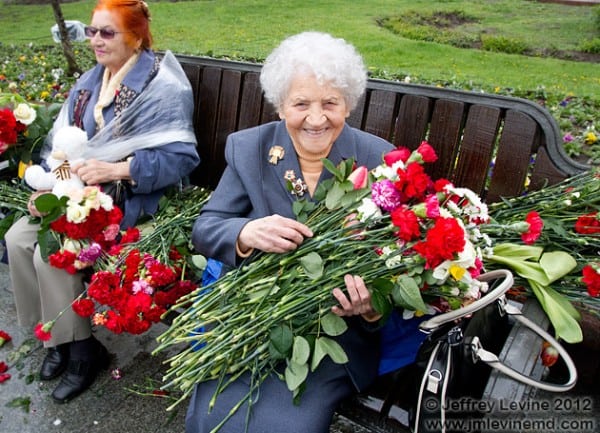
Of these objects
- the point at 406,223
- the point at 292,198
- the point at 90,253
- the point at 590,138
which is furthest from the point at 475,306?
the point at 590,138

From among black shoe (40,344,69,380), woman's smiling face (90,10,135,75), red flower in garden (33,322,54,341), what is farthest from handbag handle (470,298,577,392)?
woman's smiling face (90,10,135,75)

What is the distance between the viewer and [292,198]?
2.17 m

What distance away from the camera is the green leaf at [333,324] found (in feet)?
5.78

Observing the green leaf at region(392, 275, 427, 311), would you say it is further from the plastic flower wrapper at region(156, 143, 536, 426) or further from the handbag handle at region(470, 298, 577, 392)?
the handbag handle at region(470, 298, 577, 392)

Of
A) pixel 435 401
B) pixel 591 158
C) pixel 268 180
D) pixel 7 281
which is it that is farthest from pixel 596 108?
pixel 7 281

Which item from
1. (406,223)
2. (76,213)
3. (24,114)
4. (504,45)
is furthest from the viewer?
(504,45)

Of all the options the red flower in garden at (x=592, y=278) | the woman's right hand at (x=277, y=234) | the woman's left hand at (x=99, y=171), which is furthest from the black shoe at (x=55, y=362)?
the red flower in garden at (x=592, y=278)

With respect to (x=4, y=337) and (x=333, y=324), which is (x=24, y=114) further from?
(x=333, y=324)

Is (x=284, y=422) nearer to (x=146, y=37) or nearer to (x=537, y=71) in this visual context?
(x=146, y=37)

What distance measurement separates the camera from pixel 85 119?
9.55ft

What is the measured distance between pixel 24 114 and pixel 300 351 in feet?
7.05

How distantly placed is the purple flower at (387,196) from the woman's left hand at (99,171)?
55.5 inches

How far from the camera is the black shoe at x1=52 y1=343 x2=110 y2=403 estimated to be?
8.66ft

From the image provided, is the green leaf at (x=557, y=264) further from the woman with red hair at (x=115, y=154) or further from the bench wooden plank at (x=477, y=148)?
the woman with red hair at (x=115, y=154)
